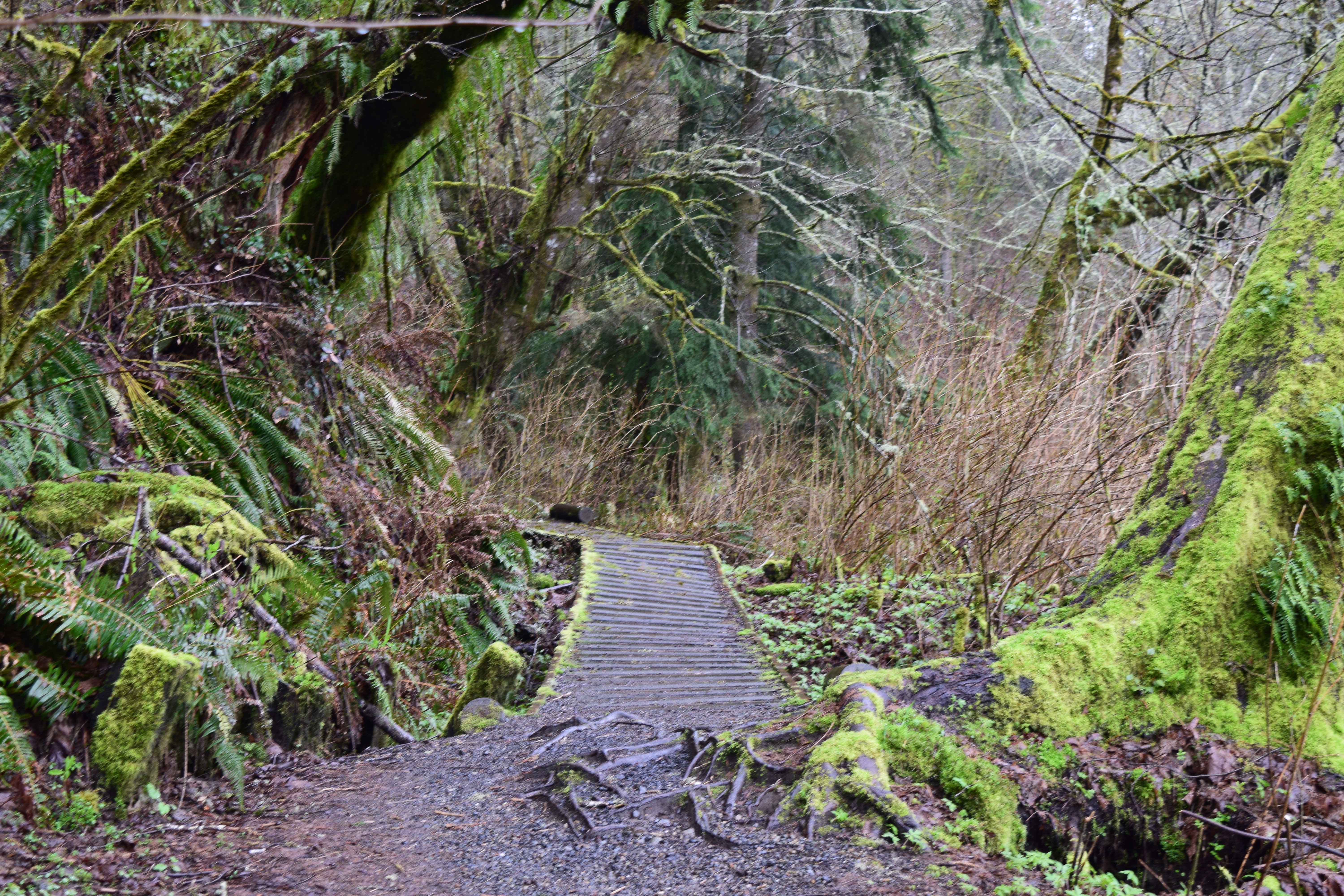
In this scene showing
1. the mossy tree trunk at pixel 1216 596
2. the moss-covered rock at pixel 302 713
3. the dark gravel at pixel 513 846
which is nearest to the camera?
the dark gravel at pixel 513 846

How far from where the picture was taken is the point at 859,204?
13258 millimetres

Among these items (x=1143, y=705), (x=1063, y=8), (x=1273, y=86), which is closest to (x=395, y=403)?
(x=1143, y=705)

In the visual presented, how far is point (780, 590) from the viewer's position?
8320 millimetres

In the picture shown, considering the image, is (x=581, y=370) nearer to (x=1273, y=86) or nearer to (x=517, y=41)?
(x=517, y=41)

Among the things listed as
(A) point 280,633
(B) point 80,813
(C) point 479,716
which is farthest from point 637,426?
(B) point 80,813

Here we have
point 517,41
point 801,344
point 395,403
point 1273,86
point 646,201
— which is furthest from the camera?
point 801,344

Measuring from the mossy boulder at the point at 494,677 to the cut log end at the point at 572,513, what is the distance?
16.7 feet

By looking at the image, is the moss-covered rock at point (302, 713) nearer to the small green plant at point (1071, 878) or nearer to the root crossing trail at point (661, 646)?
the root crossing trail at point (661, 646)

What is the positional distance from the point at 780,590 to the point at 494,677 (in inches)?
142

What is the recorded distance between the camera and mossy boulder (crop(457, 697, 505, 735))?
191 inches

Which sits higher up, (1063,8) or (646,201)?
(1063,8)

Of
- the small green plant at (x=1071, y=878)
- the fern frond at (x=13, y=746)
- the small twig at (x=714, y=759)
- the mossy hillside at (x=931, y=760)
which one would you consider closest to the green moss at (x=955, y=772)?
the mossy hillside at (x=931, y=760)

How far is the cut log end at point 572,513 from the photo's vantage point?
34.8ft

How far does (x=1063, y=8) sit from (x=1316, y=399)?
584 inches
